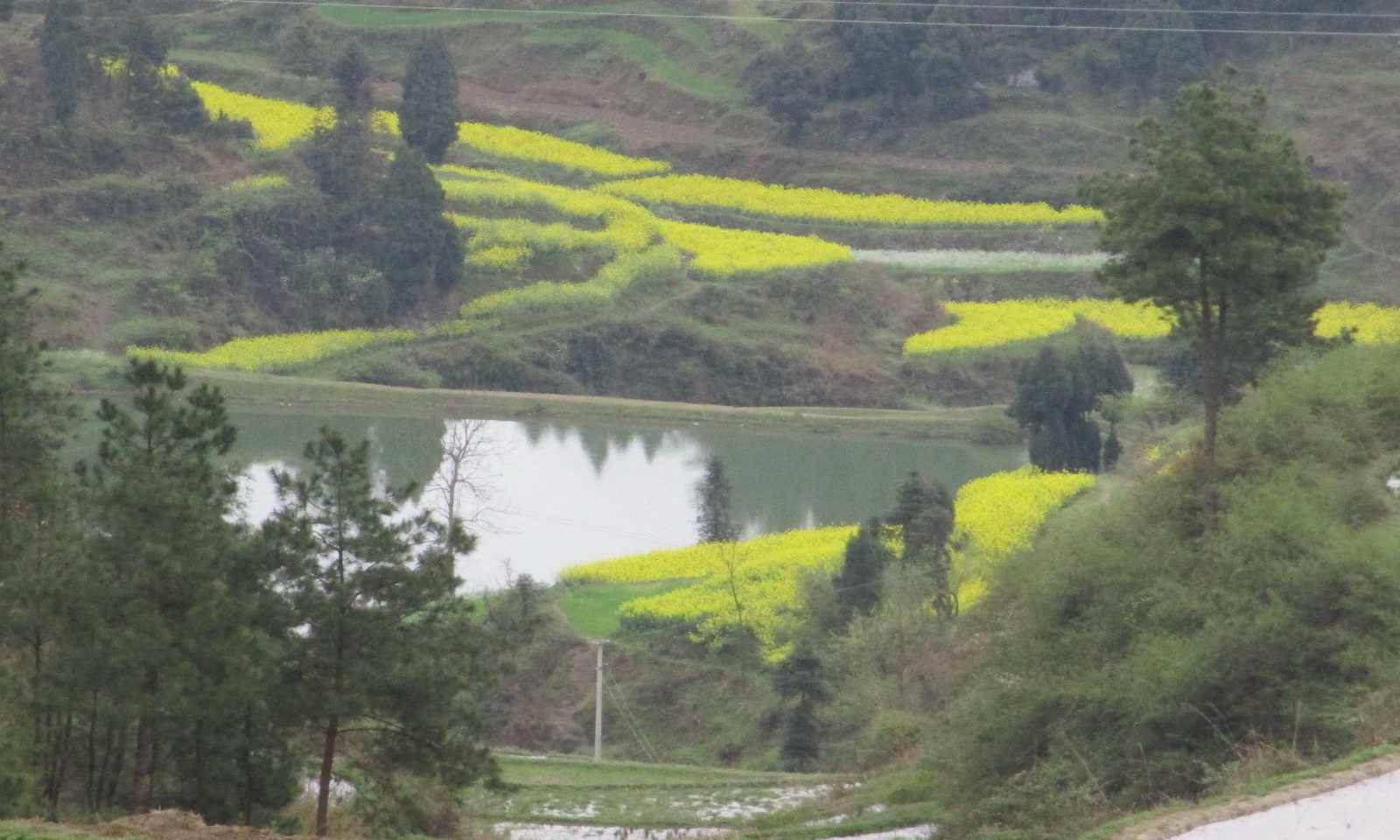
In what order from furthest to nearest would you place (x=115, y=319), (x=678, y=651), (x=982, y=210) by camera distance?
(x=982, y=210) → (x=115, y=319) → (x=678, y=651)

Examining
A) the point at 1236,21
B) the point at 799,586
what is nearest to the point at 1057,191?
the point at 1236,21

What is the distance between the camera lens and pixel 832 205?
6781 cm

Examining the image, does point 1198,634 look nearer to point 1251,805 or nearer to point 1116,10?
point 1251,805

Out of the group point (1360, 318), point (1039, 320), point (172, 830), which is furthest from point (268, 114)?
point (172, 830)

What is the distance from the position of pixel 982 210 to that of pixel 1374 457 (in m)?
47.1

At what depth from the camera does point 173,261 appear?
54.8 metres

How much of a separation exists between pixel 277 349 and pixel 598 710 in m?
25.7

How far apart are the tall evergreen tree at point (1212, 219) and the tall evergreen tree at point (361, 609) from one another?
7.51 m

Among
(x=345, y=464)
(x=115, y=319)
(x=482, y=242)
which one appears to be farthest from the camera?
(x=482, y=242)

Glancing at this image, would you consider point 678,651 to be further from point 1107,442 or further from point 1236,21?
point 1236,21

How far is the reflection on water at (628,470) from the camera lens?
37.9 meters

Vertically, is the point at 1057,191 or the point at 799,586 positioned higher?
the point at 1057,191

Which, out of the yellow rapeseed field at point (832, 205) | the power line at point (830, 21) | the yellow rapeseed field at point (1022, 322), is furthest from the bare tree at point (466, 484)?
the power line at point (830, 21)

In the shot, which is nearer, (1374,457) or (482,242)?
(1374,457)
